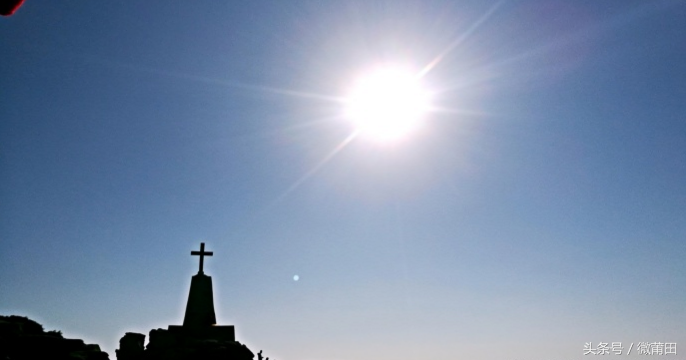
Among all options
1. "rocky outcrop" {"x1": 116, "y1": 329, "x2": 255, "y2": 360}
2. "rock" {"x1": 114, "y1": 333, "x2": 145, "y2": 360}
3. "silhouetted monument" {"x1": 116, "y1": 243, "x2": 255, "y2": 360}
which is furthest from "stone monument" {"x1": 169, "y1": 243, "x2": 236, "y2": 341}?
"rock" {"x1": 114, "y1": 333, "x2": 145, "y2": 360}

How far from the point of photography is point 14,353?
55.5 ft

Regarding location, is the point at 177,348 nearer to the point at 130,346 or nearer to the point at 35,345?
the point at 130,346

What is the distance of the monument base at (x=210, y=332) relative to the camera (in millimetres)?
24641

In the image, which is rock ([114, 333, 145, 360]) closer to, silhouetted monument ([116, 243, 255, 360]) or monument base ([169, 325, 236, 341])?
silhouetted monument ([116, 243, 255, 360])

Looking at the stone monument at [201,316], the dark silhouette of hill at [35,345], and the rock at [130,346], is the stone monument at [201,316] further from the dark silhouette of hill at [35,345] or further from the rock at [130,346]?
the dark silhouette of hill at [35,345]

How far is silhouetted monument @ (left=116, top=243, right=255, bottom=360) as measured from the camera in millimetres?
21297

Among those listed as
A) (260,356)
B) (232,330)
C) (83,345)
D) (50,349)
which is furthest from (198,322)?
(50,349)

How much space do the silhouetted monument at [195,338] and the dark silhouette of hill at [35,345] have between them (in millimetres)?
3176

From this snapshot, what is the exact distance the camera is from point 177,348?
21.6 metres

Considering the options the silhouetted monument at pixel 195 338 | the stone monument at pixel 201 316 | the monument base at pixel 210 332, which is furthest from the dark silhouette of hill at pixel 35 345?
the stone monument at pixel 201 316

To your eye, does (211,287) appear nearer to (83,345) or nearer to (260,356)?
(260,356)

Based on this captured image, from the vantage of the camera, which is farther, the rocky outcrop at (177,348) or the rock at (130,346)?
the rock at (130,346)

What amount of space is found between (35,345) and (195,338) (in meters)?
7.97

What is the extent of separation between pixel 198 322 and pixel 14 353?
943cm
